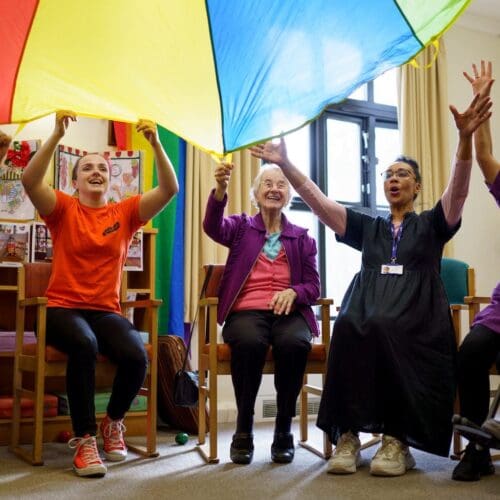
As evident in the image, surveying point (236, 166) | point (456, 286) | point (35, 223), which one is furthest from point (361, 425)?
point (236, 166)

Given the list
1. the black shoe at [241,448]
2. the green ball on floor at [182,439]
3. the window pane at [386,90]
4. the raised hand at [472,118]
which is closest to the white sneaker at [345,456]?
the black shoe at [241,448]

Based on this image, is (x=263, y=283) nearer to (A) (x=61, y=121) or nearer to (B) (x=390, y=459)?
(B) (x=390, y=459)

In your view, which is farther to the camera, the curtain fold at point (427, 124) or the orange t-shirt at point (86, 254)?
the curtain fold at point (427, 124)

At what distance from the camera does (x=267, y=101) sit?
260cm

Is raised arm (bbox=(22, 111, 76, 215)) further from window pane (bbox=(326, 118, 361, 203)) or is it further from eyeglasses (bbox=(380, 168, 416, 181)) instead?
window pane (bbox=(326, 118, 361, 203))

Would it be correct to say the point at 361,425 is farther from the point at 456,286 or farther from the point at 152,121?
the point at 152,121

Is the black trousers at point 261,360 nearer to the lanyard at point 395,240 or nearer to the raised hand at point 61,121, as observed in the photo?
the lanyard at point 395,240

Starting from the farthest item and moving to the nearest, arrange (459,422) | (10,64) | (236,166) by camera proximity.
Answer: (236,166) → (10,64) → (459,422)

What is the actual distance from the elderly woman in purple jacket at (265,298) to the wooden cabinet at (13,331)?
1.90 feet

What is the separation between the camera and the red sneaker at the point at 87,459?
7.80ft

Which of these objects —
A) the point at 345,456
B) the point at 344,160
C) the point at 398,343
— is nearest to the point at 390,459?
the point at 345,456

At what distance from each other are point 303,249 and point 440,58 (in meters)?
2.74

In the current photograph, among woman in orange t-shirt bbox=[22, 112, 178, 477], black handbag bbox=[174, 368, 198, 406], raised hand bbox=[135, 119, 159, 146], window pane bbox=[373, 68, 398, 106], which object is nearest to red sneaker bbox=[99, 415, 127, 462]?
woman in orange t-shirt bbox=[22, 112, 178, 477]

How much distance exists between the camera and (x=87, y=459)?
241cm
